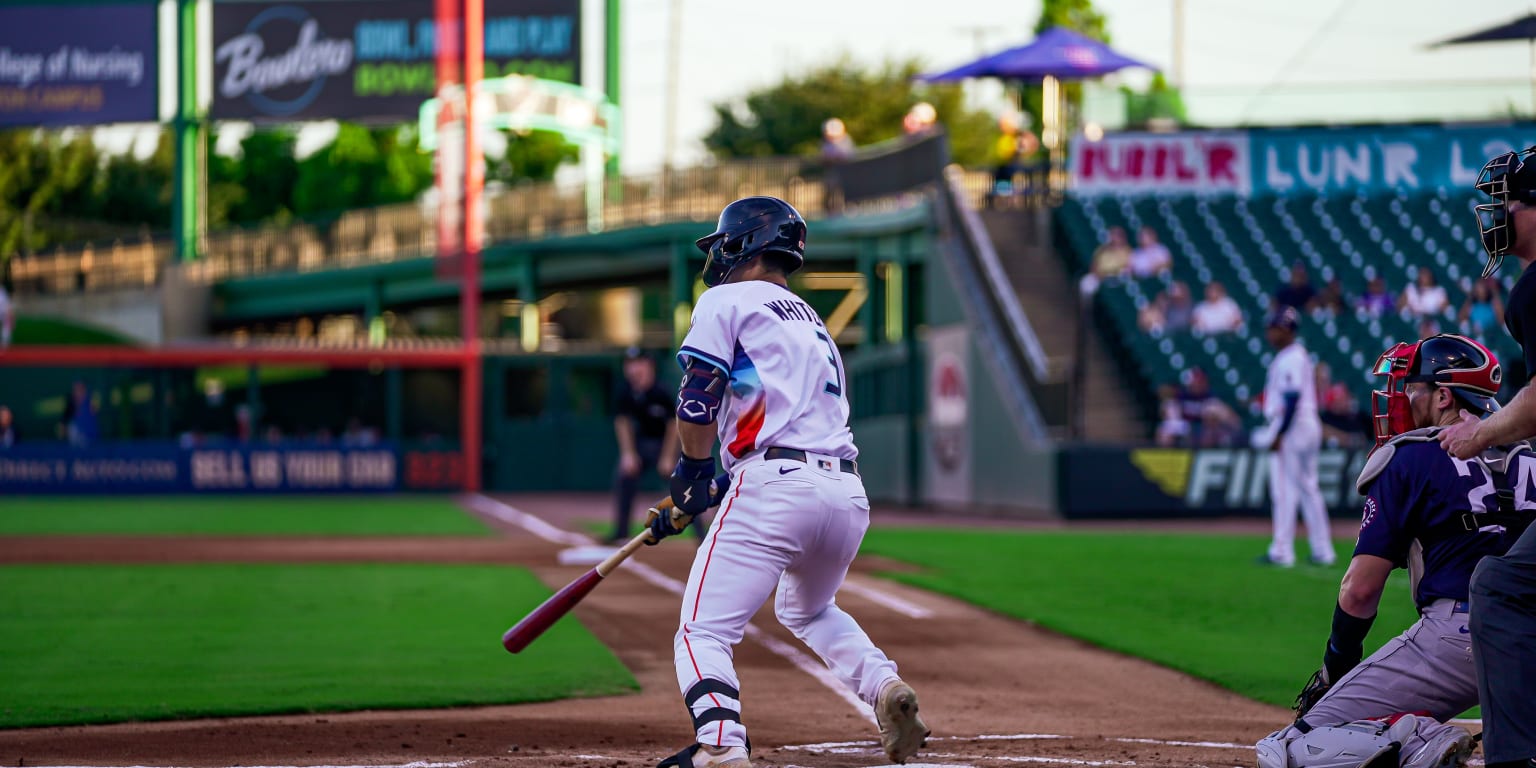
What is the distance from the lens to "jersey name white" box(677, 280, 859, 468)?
590 centimetres

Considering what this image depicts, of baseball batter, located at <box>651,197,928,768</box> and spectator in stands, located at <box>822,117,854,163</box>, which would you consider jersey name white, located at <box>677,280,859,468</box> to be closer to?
baseball batter, located at <box>651,197,928,768</box>

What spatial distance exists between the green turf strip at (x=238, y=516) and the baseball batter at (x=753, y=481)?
1561cm

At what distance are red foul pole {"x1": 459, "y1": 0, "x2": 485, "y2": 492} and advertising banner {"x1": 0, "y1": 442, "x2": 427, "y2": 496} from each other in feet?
5.17

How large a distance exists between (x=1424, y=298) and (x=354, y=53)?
91.7 feet

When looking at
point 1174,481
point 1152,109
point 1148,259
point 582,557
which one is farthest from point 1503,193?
point 1152,109

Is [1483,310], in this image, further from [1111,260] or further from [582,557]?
[582,557]

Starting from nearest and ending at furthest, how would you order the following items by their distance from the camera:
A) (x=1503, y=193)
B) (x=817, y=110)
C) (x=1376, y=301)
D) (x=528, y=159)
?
(x=1503, y=193)
(x=1376, y=301)
(x=817, y=110)
(x=528, y=159)

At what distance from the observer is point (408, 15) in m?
42.8

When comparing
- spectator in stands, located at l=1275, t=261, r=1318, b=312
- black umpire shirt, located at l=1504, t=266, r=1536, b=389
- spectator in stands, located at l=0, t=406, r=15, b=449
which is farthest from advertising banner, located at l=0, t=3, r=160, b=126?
black umpire shirt, located at l=1504, t=266, r=1536, b=389

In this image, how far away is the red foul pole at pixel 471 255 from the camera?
1428 inches

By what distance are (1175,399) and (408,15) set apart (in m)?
25.6

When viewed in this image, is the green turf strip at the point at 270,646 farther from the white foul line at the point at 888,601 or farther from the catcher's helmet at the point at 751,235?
the catcher's helmet at the point at 751,235

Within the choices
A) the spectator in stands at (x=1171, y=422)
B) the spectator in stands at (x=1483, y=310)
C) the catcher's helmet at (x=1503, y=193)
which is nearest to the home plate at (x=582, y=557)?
the spectator in stands at (x=1171, y=422)

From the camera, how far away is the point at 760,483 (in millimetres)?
5867
